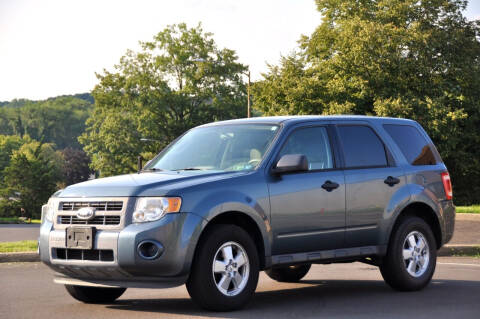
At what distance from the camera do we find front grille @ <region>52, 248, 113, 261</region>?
739 cm

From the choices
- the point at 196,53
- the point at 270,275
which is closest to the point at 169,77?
the point at 196,53

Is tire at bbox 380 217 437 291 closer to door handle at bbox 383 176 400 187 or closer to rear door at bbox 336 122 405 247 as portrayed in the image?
rear door at bbox 336 122 405 247

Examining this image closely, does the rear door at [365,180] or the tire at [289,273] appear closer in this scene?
the rear door at [365,180]

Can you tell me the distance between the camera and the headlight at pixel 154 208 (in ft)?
24.0

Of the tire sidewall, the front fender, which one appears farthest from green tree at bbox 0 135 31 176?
the front fender

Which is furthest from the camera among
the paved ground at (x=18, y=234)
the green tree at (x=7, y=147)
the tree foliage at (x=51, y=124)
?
the tree foliage at (x=51, y=124)

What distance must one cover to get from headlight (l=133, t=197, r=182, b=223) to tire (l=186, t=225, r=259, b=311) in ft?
1.47

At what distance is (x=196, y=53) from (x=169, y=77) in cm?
307

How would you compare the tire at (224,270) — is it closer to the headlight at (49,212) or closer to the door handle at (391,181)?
the headlight at (49,212)

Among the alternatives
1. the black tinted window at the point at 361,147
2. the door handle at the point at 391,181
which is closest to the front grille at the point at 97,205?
the black tinted window at the point at 361,147

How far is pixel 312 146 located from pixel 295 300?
165cm

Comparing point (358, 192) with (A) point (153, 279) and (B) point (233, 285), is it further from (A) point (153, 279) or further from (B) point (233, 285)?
(A) point (153, 279)

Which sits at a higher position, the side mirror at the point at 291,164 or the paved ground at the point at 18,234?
the side mirror at the point at 291,164

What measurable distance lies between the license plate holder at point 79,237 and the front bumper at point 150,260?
0.06 meters
